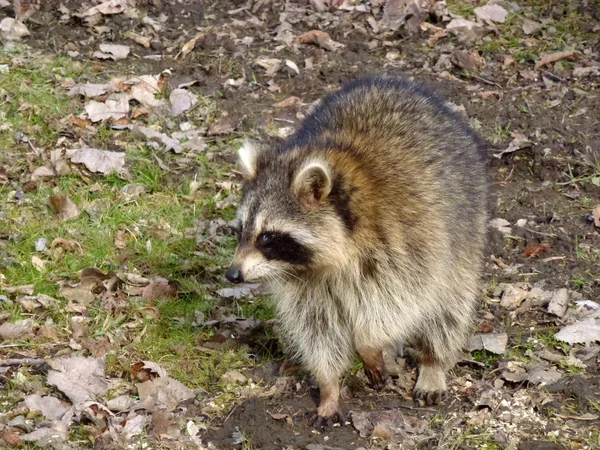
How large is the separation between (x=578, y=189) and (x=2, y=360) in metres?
2.90

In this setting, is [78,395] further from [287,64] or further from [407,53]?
[407,53]

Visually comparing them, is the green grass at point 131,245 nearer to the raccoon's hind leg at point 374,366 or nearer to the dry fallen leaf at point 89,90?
the dry fallen leaf at point 89,90

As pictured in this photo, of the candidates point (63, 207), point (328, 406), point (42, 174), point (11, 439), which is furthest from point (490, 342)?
point (42, 174)

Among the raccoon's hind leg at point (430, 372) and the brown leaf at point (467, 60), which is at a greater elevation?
the brown leaf at point (467, 60)

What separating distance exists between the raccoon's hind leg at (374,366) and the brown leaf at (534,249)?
111 centimetres

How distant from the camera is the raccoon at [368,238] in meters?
3.21

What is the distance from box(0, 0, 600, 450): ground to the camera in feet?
10.6

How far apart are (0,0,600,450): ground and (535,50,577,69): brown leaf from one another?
0.02 m

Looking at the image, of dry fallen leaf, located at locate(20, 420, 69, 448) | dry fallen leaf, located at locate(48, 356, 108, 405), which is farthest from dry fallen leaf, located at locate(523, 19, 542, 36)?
dry fallen leaf, located at locate(20, 420, 69, 448)

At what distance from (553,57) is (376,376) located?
10.3 feet

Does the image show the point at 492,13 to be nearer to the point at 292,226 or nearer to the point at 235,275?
the point at 292,226

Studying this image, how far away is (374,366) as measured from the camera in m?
3.46

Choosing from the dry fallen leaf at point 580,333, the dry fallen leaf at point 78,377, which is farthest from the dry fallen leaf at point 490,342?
the dry fallen leaf at point 78,377

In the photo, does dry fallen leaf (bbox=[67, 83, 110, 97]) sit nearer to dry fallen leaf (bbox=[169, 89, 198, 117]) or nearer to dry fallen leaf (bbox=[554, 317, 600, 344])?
dry fallen leaf (bbox=[169, 89, 198, 117])
